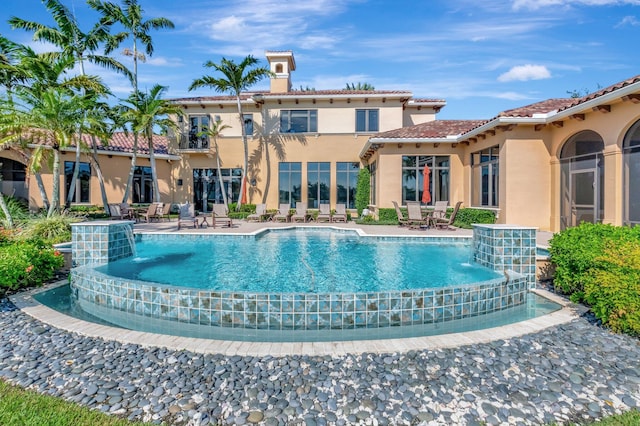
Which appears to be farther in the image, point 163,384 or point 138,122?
point 138,122

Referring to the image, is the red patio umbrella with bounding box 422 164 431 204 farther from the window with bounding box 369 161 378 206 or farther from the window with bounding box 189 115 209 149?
the window with bounding box 189 115 209 149

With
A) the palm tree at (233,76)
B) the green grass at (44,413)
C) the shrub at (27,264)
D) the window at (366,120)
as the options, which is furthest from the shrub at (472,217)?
the green grass at (44,413)

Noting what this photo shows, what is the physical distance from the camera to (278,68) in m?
22.2

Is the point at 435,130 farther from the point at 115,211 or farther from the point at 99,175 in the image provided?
the point at 99,175

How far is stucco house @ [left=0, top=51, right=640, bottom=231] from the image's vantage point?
32.1 ft

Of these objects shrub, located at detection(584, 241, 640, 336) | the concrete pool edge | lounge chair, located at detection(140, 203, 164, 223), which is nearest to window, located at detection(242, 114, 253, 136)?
lounge chair, located at detection(140, 203, 164, 223)

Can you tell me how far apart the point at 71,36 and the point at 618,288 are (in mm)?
23554

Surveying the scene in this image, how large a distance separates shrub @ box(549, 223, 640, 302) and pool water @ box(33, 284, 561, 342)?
1.45 ft

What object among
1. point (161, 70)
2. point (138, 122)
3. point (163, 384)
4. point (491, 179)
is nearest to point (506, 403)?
point (163, 384)

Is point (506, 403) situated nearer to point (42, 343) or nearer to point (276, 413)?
point (276, 413)

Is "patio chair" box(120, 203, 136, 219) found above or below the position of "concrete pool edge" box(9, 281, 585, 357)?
above

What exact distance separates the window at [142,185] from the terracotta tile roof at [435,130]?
15.1 m

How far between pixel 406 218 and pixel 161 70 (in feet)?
59.8

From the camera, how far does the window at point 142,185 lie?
2203cm
